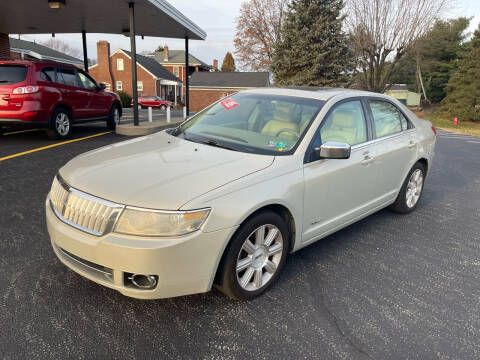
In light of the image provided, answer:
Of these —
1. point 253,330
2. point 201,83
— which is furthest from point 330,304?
point 201,83

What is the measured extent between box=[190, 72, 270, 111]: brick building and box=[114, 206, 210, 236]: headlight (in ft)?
143

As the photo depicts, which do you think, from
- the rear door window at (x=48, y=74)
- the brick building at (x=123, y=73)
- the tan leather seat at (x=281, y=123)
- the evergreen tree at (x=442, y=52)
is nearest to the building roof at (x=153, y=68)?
the brick building at (x=123, y=73)

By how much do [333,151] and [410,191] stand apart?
2.44 meters

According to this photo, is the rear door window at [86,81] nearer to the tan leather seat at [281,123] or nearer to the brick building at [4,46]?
the tan leather seat at [281,123]

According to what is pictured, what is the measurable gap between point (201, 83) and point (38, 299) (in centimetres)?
4615

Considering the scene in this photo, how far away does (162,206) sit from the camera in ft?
7.91

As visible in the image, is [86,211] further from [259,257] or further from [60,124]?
[60,124]

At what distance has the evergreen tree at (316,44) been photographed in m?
25.4

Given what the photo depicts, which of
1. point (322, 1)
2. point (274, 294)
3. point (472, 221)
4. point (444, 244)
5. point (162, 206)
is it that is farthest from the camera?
point (322, 1)

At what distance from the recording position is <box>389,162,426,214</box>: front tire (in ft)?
15.9

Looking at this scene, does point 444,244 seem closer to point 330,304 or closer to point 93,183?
point 330,304

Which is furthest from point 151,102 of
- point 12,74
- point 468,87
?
point 12,74

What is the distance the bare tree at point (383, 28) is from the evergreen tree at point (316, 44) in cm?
137

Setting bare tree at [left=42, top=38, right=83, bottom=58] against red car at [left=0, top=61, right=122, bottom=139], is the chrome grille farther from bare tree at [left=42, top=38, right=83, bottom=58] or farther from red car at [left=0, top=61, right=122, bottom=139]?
bare tree at [left=42, top=38, right=83, bottom=58]
